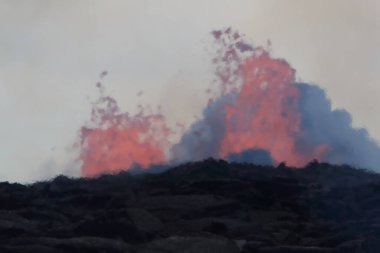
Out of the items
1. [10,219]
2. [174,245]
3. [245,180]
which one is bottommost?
[174,245]

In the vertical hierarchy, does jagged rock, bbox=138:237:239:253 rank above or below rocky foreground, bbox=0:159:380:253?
below

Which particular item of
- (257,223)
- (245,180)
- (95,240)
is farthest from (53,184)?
(95,240)

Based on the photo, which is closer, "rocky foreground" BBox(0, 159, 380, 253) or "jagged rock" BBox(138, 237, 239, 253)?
"jagged rock" BBox(138, 237, 239, 253)

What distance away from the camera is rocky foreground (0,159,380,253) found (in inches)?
1624

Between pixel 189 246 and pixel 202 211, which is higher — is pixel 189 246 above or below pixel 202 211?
below

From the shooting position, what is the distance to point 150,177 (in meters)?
63.2

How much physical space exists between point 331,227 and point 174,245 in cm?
1211

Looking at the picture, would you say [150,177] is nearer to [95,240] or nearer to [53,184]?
[53,184]

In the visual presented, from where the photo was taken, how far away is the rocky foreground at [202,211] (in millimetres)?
41250

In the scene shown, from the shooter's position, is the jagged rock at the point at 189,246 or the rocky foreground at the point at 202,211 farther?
the rocky foreground at the point at 202,211

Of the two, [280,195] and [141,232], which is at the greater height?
[280,195]

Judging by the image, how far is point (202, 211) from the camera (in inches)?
2032

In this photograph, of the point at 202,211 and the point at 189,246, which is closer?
the point at 189,246

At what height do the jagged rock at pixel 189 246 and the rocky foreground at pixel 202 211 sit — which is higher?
the rocky foreground at pixel 202 211
